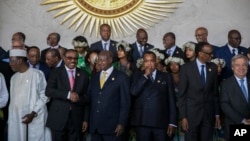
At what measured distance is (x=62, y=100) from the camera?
230 inches

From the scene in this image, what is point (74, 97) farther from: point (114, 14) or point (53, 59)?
point (114, 14)

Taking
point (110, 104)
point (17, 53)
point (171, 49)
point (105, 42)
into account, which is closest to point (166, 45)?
point (171, 49)

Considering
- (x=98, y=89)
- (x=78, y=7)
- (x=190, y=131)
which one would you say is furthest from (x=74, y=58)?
(x=78, y=7)

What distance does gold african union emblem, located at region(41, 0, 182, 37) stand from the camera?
871 cm

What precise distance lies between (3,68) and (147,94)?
1.94 meters

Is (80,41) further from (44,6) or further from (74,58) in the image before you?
(44,6)

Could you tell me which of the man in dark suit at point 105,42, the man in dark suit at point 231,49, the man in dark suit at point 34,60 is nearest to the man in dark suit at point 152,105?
the man in dark suit at point 34,60

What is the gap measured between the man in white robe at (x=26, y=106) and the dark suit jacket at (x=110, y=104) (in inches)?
23.6

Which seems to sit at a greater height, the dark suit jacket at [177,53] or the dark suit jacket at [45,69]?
the dark suit jacket at [177,53]

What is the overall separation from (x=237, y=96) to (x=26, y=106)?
243 centimetres

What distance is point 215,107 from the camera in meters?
5.90

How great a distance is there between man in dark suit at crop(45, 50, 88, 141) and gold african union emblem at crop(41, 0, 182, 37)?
9.43 ft

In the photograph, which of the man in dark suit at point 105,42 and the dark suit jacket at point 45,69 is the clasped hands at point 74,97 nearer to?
the dark suit jacket at point 45,69

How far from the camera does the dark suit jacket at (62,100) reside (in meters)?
5.78
